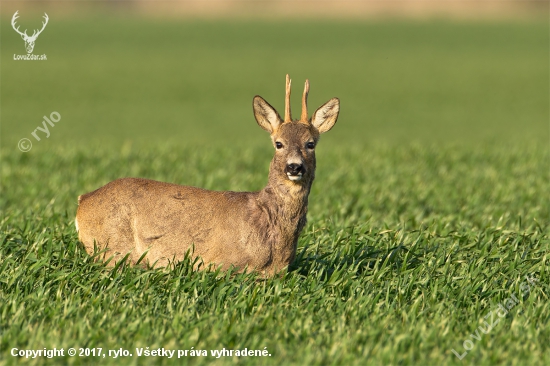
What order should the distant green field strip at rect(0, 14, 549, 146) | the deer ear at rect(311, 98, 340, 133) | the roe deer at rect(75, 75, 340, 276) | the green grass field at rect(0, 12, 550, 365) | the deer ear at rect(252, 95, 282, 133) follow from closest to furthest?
the green grass field at rect(0, 12, 550, 365) < the roe deer at rect(75, 75, 340, 276) < the deer ear at rect(252, 95, 282, 133) < the deer ear at rect(311, 98, 340, 133) < the distant green field strip at rect(0, 14, 549, 146)

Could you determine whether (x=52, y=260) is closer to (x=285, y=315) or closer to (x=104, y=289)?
(x=104, y=289)

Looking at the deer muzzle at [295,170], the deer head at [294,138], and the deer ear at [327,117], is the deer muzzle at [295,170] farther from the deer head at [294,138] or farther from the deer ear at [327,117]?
the deer ear at [327,117]

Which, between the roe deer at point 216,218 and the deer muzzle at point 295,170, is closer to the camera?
the deer muzzle at point 295,170

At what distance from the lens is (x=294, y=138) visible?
7336mm

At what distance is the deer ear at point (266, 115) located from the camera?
7598mm

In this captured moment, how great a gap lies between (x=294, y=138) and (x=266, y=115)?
1.64 ft

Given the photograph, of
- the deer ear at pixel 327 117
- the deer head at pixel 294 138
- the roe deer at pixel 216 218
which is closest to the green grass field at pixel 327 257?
the roe deer at pixel 216 218

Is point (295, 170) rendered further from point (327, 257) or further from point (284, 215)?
point (327, 257)

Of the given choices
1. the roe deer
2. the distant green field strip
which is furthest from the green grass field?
the distant green field strip

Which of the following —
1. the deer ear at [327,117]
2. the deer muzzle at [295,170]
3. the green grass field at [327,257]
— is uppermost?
the deer ear at [327,117]

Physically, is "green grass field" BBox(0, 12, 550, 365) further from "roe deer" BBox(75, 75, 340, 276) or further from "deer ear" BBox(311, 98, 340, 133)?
"deer ear" BBox(311, 98, 340, 133)

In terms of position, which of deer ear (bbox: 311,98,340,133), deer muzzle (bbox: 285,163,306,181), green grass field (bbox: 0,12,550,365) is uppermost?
deer ear (bbox: 311,98,340,133)

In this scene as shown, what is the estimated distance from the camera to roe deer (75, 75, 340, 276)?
739 cm

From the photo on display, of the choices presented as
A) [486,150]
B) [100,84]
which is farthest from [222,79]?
[486,150]
